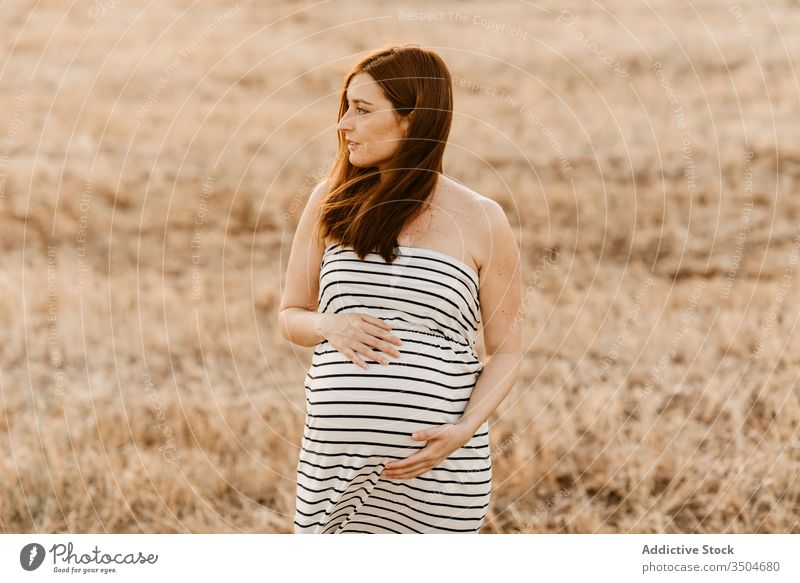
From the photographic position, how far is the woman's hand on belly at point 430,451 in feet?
7.86

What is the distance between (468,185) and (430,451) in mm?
5796

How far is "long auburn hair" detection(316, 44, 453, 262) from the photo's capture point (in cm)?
232

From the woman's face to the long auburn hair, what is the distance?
0.06 ft

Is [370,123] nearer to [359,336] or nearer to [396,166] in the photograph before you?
[396,166]

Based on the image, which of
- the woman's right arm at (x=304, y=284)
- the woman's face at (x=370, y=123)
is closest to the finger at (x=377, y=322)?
the woman's right arm at (x=304, y=284)

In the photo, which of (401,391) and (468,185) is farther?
(468,185)

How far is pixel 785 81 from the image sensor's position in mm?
9461
